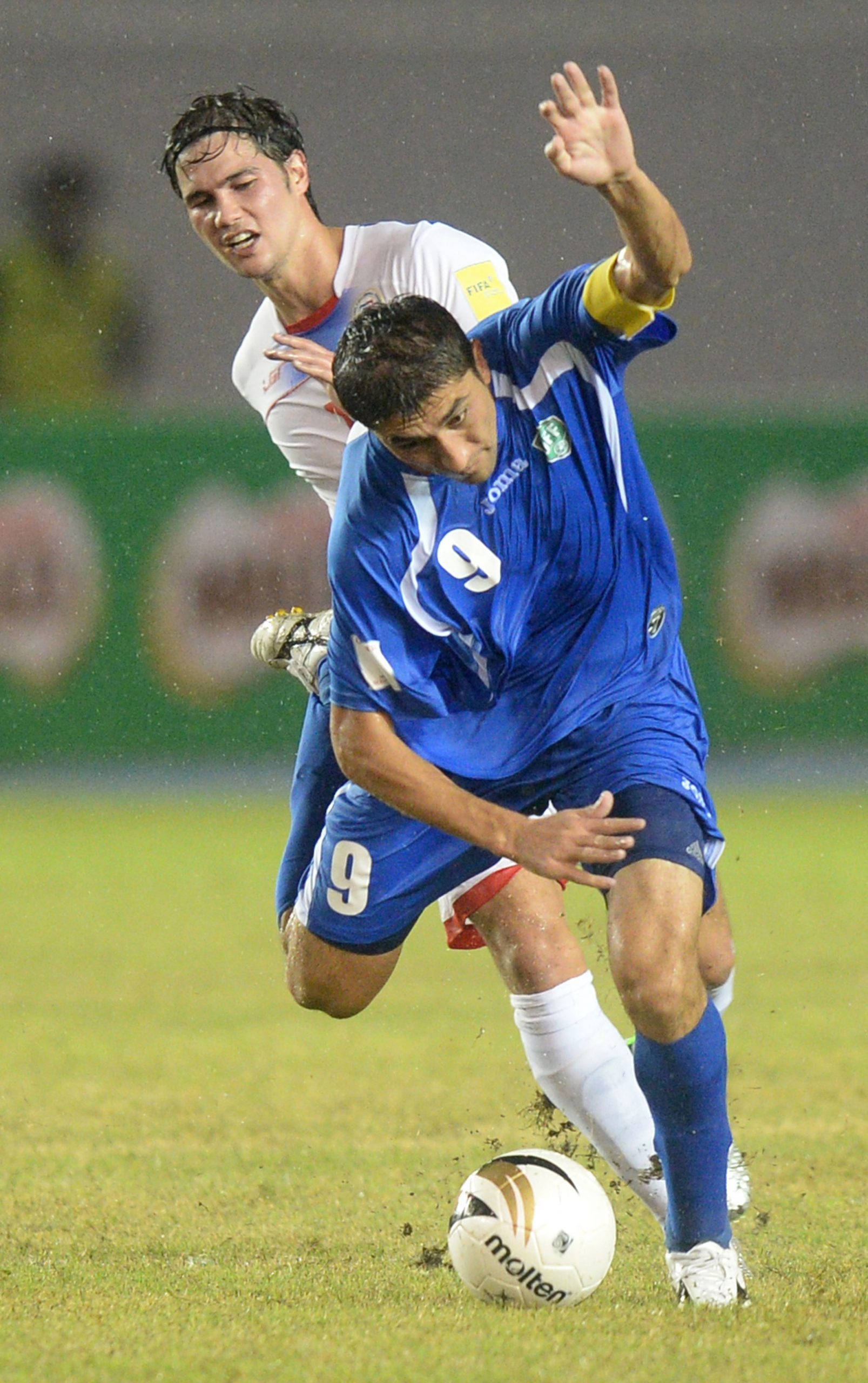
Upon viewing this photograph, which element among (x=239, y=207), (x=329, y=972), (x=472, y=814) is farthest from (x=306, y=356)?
(x=329, y=972)

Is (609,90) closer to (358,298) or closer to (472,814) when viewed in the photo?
(358,298)

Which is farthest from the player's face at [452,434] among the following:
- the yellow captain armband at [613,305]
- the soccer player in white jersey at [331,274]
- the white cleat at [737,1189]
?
the white cleat at [737,1189]

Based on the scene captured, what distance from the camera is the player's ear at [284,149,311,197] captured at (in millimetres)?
4547

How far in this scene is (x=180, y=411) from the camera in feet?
45.8

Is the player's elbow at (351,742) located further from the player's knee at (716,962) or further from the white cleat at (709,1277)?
the white cleat at (709,1277)

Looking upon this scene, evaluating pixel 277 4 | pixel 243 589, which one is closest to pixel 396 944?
pixel 243 589

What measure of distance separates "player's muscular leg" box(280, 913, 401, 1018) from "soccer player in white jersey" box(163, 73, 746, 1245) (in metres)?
0.27

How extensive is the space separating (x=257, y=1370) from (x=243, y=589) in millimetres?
10663

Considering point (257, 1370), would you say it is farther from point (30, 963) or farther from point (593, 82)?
point (593, 82)

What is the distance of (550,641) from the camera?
12.9ft

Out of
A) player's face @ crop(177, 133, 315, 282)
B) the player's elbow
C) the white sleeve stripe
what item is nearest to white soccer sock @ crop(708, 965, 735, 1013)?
the player's elbow

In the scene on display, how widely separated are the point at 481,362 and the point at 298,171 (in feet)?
3.72

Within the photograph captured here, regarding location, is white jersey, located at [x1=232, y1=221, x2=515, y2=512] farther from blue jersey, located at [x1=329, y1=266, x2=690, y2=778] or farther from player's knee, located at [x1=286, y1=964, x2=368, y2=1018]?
player's knee, located at [x1=286, y1=964, x2=368, y2=1018]

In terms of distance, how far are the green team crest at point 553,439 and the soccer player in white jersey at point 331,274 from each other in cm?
66
